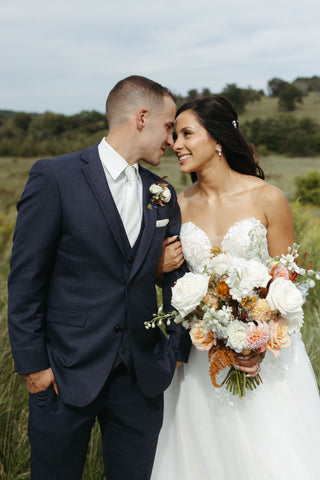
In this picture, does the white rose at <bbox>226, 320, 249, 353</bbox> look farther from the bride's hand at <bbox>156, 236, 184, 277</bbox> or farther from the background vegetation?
the background vegetation

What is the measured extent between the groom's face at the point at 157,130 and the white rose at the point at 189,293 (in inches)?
31.4

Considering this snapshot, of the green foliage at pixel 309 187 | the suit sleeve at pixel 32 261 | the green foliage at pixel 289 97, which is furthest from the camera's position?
the green foliage at pixel 289 97

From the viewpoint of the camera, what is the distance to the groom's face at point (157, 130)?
259cm

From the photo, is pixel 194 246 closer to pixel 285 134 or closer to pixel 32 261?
pixel 32 261

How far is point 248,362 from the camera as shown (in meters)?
2.47

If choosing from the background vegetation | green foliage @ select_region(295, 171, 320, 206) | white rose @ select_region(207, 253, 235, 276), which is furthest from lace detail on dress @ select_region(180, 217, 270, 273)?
green foliage @ select_region(295, 171, 320, 206)

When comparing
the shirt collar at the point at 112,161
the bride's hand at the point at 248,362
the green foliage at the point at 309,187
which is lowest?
the green foliage at the point at 309,187

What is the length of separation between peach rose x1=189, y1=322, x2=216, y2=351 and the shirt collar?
1002 mm

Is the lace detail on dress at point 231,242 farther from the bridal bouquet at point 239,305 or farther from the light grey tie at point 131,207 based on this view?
the light grey tie at point 131,207

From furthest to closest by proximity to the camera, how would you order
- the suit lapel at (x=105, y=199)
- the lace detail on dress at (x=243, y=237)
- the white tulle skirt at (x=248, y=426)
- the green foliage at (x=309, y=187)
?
the green foliage at (x=309, y=187) → the lace detail on dress at (x=243, y=237) → the white tulle skirt at (x=248, y=426) → the suit lapel at (x=105, y=199)

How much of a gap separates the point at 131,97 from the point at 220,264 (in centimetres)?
115

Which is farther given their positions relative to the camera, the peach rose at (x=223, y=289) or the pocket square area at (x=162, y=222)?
the pocket square area at (x=162, y=222)

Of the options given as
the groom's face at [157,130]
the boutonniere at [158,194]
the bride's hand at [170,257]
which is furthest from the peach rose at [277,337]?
the groom's face at [157,130]

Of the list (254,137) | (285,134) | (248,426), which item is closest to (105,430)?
(248,426)
